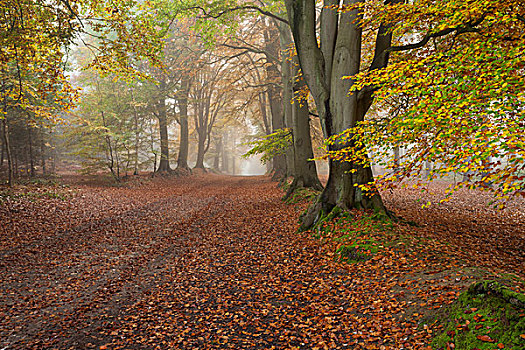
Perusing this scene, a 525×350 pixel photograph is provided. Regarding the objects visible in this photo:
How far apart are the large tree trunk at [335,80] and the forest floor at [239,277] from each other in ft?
A: 2.57

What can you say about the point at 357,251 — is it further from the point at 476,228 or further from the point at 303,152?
the point at 303,152

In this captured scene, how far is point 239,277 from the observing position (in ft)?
18.3

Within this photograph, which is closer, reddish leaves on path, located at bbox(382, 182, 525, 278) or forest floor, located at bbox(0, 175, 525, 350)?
forest floor, located at bbox(0, 175, 525, 350)

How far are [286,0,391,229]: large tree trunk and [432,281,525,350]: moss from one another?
400cm

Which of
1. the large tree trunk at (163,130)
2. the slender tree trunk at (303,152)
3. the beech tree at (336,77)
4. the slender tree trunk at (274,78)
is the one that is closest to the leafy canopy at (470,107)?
the beech tree at (336,77)

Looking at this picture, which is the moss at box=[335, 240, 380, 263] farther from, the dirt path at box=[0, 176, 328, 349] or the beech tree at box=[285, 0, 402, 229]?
the beech tree at box=[285, 0, 402, 229]

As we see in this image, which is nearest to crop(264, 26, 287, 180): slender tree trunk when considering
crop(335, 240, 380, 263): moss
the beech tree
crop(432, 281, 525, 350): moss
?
the beech tree

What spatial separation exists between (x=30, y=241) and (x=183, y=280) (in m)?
4.89

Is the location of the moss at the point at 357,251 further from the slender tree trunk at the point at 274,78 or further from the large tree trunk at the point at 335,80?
the slender tree trunk at the point at 274,78

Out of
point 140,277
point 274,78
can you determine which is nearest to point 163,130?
point 274,78

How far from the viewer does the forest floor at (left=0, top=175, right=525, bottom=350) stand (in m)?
3.72

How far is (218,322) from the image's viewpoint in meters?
4.12

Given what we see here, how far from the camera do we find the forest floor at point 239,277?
146 inches

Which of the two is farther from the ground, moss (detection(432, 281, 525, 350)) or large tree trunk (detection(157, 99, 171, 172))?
large tree trunk (detection(157, 99, 171, 172))
